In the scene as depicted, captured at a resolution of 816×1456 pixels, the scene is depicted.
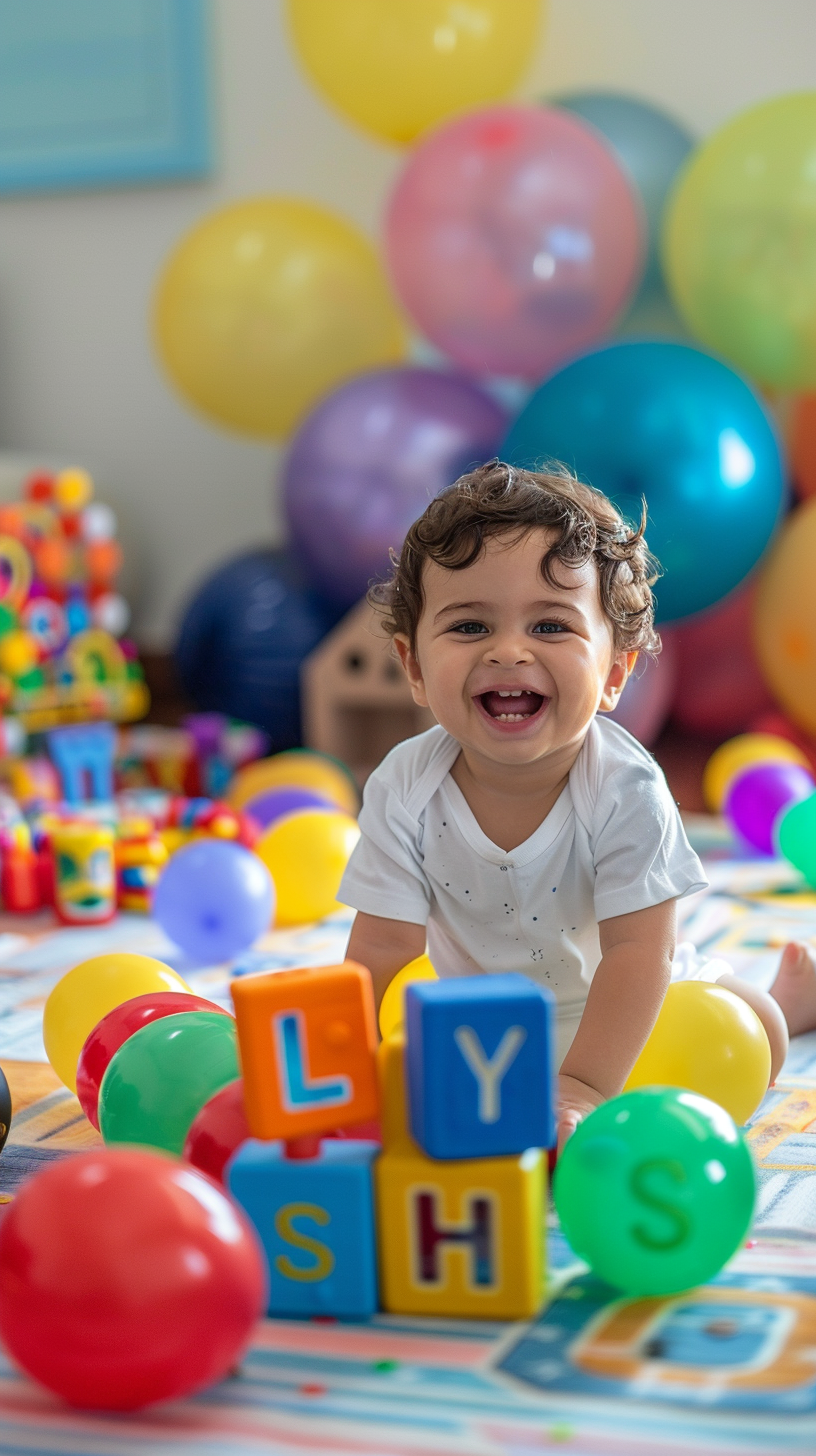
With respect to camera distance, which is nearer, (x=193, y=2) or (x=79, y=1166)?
(x=79, y=1166)

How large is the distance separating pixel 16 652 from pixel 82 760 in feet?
0.61

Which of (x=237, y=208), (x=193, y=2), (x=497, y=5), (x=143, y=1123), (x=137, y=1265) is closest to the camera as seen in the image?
(x=137, y=1265)

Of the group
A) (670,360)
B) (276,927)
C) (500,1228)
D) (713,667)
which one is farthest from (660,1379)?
(713,667)

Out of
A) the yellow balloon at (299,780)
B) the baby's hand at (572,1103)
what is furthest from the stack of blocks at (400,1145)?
the yellow balloon at (299,780)

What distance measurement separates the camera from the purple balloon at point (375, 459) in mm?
2273

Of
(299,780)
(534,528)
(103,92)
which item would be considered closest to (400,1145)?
(534,528)

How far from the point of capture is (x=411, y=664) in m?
1.03

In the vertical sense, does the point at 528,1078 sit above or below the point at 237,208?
below

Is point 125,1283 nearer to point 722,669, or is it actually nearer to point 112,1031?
point 112,1031

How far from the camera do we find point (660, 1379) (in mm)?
711

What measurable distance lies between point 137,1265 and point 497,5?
2.25 metres

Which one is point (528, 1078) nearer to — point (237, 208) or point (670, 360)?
point (670, 360)

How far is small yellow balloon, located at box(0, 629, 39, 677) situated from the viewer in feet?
7.13

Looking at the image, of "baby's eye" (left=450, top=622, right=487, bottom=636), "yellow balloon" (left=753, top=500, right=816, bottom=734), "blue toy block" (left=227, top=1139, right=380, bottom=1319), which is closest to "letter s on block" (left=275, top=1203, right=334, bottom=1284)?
"blue toy block" (left=227, top=1139, right=380, bottom=1319)
